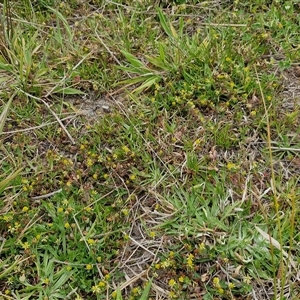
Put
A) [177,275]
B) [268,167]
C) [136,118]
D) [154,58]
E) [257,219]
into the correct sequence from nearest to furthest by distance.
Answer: [177,275] < [257,219] < [268,167] < [136,118] < [154,58]

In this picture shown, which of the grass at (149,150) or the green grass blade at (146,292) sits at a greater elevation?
the grass at (149,150)

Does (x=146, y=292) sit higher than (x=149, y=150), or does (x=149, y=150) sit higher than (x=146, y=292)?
(x=149, y=150)

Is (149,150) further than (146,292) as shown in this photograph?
Yes

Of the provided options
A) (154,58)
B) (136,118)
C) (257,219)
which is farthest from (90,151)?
(257,219)

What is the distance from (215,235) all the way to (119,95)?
936 mm

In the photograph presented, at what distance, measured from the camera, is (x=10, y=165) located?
92.0 inches

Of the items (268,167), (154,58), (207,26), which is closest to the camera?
(268,167)

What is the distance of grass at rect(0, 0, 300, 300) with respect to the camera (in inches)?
78.4

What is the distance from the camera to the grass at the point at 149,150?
199 cm

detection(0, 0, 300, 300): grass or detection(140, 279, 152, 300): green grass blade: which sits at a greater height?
detection(0, 0, 300, 300): grass

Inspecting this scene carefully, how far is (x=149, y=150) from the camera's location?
7.72 ft

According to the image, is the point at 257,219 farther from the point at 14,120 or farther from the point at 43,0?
the point at 43,0

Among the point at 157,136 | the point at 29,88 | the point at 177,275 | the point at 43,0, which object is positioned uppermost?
the point at 43,0

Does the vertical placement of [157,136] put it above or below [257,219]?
above
